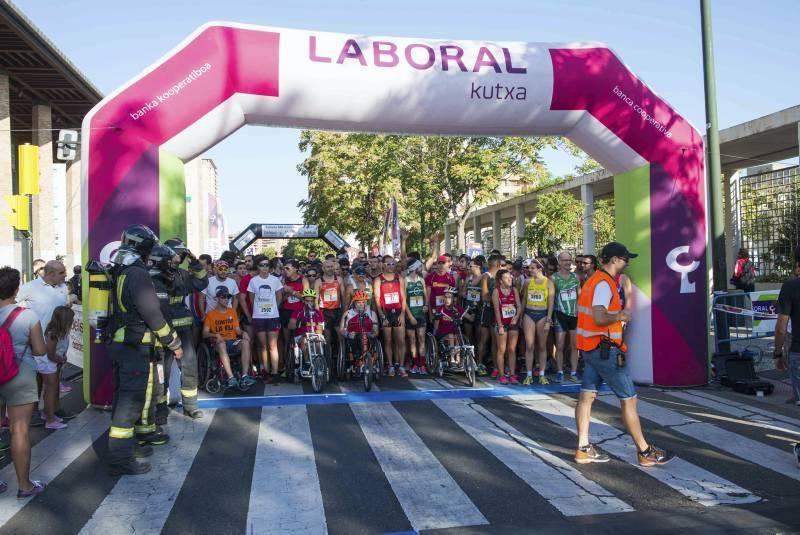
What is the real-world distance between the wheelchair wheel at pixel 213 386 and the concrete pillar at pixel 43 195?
21929mm

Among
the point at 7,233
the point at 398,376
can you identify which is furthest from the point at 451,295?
the point at 7,233

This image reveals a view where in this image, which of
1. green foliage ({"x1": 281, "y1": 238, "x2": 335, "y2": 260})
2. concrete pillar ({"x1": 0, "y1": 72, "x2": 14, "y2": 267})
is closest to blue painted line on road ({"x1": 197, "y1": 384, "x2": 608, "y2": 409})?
concrete pillar ({"x1": 0, "y1": 72, "x2": 14, "y2": 267})

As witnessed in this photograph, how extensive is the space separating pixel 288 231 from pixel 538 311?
2123 centimetres

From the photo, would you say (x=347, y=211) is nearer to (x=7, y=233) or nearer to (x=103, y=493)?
(x=7, y=233)

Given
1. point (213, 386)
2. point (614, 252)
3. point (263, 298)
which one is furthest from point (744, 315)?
point (213, 386)

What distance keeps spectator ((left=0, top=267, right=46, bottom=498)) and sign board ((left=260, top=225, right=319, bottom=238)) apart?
2337cm

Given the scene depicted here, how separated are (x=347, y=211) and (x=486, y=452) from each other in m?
29.9

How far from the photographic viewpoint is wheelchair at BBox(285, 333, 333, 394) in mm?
8812

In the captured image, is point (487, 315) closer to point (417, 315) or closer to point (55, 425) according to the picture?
point (417, 315)

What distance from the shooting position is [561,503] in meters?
4.73

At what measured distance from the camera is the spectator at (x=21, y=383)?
4895 millimetres

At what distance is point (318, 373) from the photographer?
28.9 feet

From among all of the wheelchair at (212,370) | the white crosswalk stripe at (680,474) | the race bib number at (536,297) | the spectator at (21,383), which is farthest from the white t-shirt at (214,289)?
the white crosswalk stripe at (680,474)

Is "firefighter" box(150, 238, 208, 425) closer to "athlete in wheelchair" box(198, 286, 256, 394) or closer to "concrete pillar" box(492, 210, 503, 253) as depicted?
"athlete in wheelchair" box(198, 286, 256, 394)
